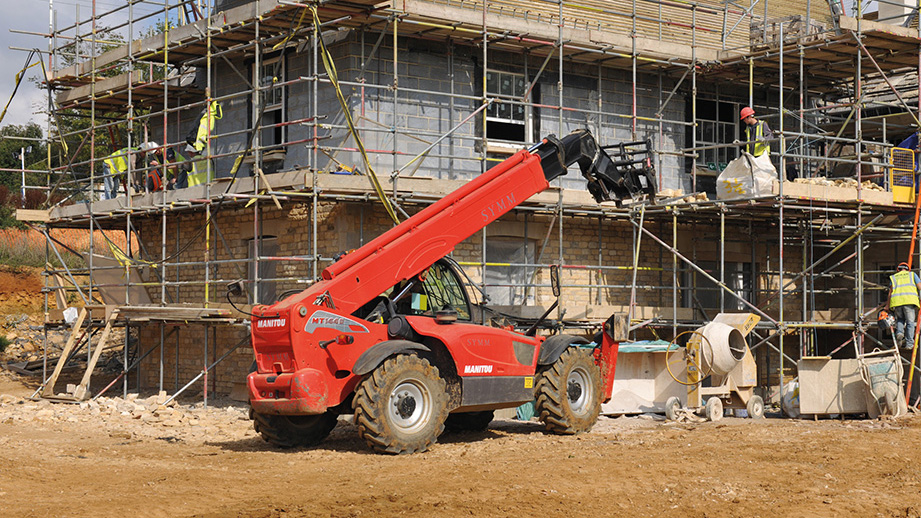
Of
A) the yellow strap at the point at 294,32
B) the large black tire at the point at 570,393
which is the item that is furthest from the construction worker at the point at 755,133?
the yellow strap at the point at 294,32

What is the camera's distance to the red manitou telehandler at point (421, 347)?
40.4 ft

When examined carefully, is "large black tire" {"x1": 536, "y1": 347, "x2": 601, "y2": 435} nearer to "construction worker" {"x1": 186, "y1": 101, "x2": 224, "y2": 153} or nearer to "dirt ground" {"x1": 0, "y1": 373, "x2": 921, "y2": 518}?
"dirt ground" {"x1": 0, "y1": 373, "x2": 921, "y2": 518}

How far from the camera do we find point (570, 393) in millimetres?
14617

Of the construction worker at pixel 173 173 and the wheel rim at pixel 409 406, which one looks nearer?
the wheel rim at pixel 409 406

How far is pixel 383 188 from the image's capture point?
17984mm

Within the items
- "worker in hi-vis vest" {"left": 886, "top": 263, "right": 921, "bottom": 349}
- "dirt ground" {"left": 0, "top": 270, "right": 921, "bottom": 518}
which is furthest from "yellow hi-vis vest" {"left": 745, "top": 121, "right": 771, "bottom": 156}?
"dirt ground" {"left": 0, "top": 270, "right": 921, "bottom": 518}

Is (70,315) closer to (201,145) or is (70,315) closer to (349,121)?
(201,145)

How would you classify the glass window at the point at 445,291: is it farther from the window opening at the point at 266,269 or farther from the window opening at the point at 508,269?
the window opening at the point at 266,269

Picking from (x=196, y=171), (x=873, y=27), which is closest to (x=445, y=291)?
(x=196, y=171)

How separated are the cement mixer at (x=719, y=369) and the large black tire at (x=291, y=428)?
5.62 metres

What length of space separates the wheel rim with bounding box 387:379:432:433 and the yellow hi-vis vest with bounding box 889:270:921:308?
10.0 metres

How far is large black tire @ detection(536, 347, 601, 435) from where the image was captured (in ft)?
46.8

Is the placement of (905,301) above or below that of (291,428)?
above

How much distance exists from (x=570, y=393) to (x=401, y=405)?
2.98 m
